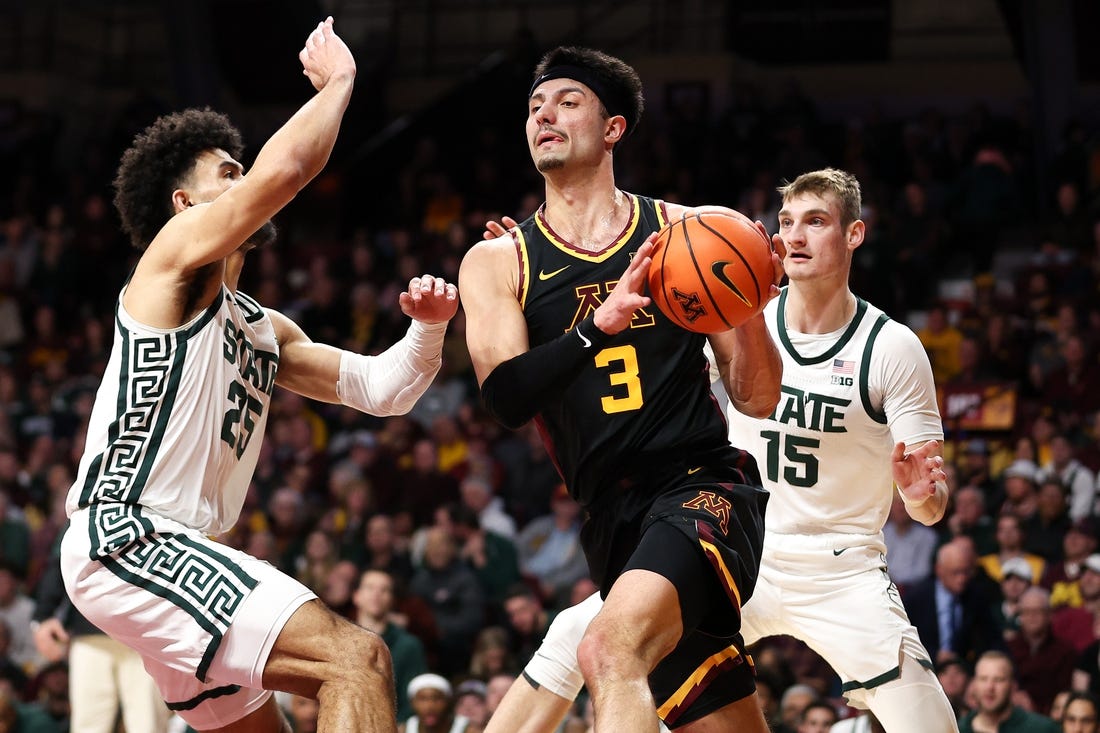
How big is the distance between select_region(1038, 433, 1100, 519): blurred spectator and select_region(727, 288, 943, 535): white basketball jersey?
18.2 feet

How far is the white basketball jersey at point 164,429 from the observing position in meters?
4.94

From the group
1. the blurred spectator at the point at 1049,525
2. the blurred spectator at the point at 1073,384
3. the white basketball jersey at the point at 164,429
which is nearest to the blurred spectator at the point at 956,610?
the blurred spectator at the point at 1049,525

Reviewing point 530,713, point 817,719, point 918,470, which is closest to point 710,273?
point 918,470

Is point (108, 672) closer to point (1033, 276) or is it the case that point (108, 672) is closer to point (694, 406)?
point (694, 406)

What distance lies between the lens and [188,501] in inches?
197

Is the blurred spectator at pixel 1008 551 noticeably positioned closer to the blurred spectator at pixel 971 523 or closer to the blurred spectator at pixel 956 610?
the blurred spectator at pixel 971 523

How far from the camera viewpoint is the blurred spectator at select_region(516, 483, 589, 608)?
40.5 feet

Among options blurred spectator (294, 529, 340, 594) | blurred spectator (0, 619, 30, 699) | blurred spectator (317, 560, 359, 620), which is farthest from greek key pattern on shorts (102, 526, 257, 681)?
blurred spectator (0, 619, 30, 699)

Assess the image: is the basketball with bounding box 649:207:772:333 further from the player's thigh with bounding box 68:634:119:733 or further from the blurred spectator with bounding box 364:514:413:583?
the blurred spectator with bounding box 364:514:413:583

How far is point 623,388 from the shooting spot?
17.3 feet

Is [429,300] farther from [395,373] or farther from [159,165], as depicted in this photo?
[159,165]

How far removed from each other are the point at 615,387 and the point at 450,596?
6.94 metres

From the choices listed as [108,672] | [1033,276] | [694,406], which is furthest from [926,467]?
[1033,276]

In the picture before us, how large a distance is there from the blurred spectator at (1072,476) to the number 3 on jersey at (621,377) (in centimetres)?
713
